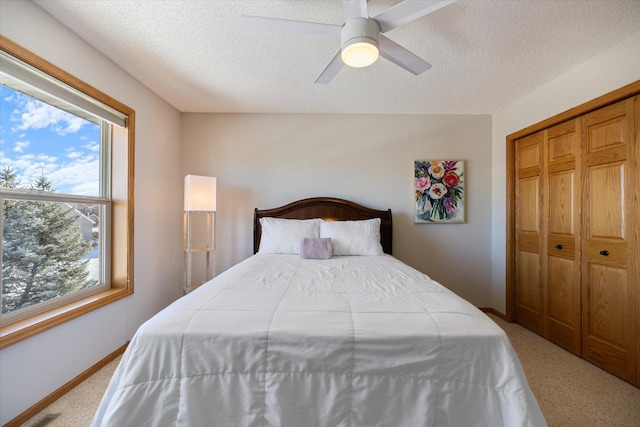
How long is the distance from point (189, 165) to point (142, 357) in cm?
252

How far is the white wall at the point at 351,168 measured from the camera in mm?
2998

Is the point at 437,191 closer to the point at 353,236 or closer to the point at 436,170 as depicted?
the point at 436,170

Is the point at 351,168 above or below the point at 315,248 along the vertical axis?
above

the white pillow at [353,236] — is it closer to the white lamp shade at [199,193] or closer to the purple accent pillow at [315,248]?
the purple accent pillow at [315,248]

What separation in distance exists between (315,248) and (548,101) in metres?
2.56

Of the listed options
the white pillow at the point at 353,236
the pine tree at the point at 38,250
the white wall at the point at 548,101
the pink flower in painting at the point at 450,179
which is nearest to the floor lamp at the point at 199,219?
the pine tree at the point at 38,250

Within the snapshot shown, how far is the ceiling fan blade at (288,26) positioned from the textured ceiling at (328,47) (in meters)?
0.29

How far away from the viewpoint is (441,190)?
2973 millimetres

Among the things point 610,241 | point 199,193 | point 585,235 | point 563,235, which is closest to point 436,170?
point 563,235

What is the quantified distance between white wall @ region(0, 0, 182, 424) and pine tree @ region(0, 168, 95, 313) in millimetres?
269

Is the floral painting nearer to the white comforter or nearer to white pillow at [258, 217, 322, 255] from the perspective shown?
white pillow at [258, 217, 322, 255]

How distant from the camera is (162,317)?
103cm

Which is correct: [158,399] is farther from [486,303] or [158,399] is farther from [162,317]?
[486,303]

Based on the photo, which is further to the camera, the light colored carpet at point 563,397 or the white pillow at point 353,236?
the white pillow at point 353,236
